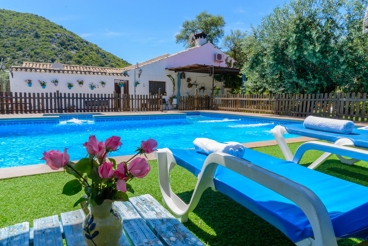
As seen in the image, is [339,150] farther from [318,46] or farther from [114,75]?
[114,75]

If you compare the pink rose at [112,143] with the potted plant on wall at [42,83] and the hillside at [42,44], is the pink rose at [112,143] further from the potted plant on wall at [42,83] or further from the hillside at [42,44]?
the hillside at [42,44]

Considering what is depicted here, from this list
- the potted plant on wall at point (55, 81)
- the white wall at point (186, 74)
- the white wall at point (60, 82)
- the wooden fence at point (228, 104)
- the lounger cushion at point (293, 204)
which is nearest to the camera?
the lounger cushion at point (293, 204)

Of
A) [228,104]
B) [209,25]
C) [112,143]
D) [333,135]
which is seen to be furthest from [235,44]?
[112,143]

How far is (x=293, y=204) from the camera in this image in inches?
54.7

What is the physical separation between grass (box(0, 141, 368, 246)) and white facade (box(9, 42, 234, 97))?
12.6 meters

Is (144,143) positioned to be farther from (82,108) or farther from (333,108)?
(82,108)

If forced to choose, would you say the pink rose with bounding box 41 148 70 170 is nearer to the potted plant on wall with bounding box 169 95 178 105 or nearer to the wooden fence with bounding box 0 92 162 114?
the wooden fence with bounding box 0 92 162 114

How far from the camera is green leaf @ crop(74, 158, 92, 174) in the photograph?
887mm

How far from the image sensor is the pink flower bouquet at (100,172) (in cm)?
85

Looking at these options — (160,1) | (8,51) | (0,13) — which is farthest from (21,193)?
(0,13)

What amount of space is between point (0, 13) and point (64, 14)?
8194 millimetres

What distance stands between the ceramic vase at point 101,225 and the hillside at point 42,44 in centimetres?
2968

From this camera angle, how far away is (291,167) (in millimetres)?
2160

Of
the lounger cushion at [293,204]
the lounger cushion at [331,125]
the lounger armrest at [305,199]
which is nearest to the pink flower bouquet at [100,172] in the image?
the lounger armrest at [305,199]
